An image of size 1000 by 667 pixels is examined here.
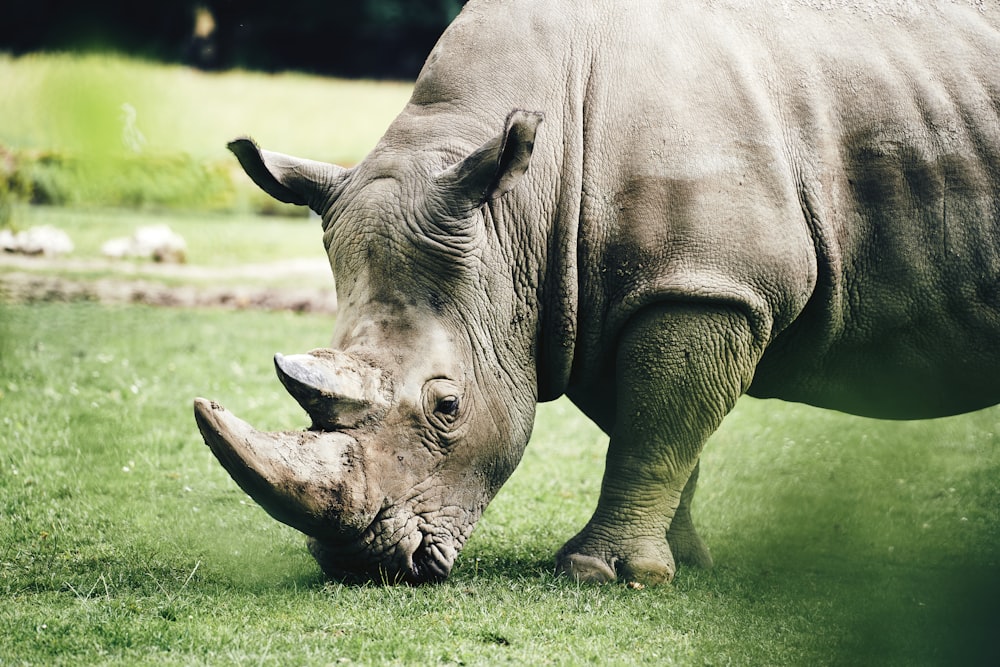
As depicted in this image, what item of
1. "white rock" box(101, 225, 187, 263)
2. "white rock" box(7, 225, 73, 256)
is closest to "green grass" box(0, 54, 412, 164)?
"white rock" box(7, 225, 73, 256)

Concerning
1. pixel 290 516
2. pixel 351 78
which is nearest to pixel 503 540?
pixel 290 516

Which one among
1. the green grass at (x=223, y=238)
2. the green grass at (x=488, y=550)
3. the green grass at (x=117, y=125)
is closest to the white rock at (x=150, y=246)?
the green grass at (x=223, y=238)

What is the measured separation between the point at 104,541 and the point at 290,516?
5.78 feet

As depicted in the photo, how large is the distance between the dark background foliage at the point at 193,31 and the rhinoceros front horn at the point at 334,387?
7.14 ft

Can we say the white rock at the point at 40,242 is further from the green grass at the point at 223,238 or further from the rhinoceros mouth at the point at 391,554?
the rhinoceros mouth at the point at 391,554

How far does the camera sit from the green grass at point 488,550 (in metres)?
1.01

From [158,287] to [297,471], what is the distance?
39.4 ft

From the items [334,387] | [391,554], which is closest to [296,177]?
[334,387]

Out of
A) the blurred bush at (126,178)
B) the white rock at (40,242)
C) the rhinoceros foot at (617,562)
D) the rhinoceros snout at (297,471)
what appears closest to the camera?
the blurred bush at (126,178)

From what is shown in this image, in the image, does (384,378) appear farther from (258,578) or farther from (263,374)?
(263,374)

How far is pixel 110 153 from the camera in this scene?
3.65ft

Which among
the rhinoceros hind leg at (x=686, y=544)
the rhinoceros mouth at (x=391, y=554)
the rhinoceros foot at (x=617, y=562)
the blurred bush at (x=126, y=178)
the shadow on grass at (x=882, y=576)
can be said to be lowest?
the rhinoceros hind leg at (x=686, y=544)

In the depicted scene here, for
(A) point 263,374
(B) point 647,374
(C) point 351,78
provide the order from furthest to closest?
(A) point 263,374 → (B) point 647,374 → (C) point 351,78

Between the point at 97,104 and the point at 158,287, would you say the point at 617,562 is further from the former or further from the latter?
the point at 158,287
